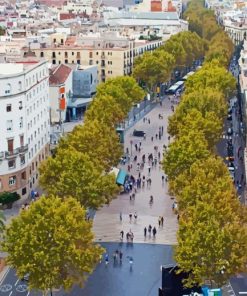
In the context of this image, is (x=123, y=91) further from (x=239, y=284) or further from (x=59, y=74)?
(x=239, y=284)

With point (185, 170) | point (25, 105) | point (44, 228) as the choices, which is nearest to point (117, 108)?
point (25, 105)

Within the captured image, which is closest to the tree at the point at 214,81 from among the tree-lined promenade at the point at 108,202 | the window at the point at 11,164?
the tree-lined promenade at the point at 108,202

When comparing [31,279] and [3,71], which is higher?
[3,71]

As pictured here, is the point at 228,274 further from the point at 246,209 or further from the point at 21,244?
the point at 21,244

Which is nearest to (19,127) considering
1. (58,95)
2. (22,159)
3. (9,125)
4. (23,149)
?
(9,125)

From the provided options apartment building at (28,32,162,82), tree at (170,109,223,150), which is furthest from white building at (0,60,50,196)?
apartment building at (28,32,162,82)

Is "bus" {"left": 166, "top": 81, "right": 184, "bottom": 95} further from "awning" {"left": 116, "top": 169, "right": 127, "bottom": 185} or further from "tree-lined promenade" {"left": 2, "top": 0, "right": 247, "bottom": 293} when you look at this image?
"awning" {"left": 116, "top": 169, "right": 127, "bottom": 185}
